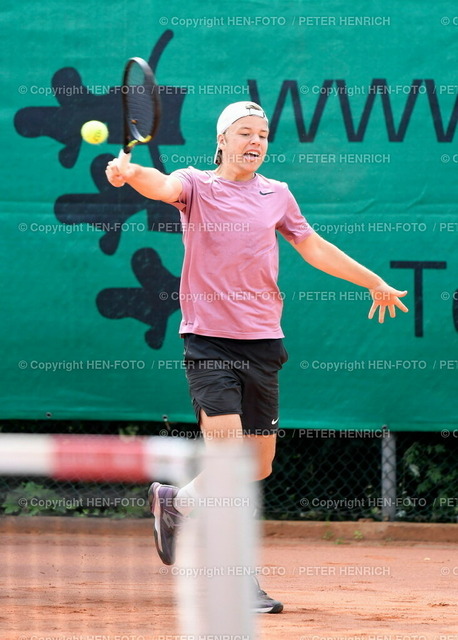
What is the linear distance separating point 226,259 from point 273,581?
1.78 meters

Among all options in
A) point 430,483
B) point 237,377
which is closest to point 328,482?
point 430,483

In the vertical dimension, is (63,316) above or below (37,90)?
below

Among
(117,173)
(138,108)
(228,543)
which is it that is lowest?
(228,543)

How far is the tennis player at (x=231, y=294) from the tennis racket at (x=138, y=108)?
208 mm

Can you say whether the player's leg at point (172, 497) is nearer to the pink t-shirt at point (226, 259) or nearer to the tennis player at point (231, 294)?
the tennis player at point (231, 294)

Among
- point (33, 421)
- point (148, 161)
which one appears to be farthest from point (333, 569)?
point (148, 161)

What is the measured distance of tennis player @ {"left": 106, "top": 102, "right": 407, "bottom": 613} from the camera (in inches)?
151

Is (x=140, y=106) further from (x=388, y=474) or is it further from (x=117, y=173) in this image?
(x=388, y=474)

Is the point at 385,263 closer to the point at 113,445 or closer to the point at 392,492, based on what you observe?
the point at 392,492

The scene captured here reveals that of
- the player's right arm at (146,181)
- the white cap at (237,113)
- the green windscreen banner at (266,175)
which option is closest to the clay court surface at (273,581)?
the green windscreen banner at (266,175)

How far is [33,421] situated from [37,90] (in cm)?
181

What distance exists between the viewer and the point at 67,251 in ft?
19.2

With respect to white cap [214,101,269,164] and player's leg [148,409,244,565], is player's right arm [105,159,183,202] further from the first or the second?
player's leg [148,409,244,565]

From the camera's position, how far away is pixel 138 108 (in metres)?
3.84
